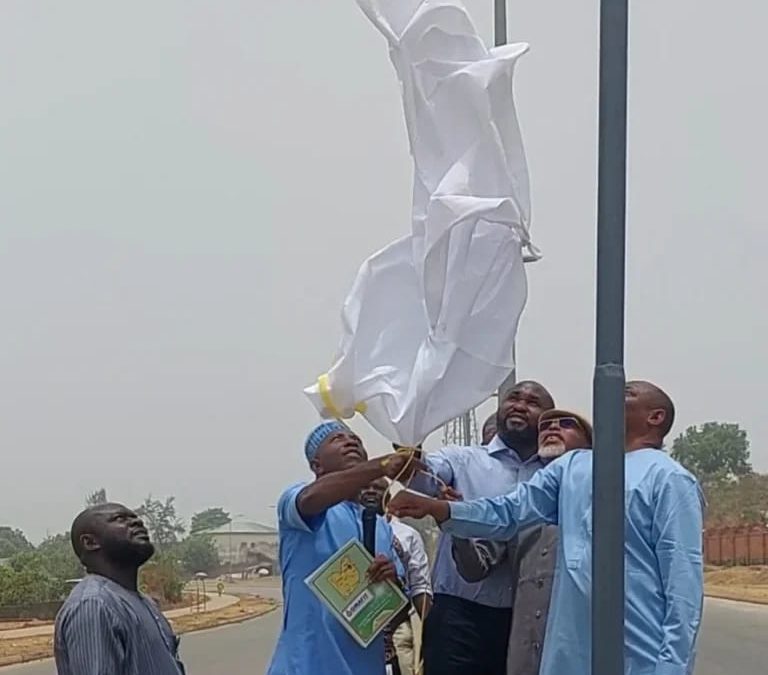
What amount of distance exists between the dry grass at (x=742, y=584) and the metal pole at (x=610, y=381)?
2257cm

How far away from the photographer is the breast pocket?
358 centimetres

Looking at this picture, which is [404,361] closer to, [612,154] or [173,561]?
[612,154]

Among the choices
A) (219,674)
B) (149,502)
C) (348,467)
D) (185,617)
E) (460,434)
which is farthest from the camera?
(185,617)

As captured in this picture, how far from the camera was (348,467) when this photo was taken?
13.7ft

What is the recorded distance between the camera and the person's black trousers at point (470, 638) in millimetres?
4430

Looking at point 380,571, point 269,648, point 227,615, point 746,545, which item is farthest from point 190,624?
point 380,571

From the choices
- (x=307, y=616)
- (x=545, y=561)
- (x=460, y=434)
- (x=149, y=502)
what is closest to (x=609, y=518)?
(x=545, y=561)

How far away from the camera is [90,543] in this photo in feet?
13.1

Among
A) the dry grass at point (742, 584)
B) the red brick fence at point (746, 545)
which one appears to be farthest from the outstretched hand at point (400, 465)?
the red brick fence at point (746, 545)

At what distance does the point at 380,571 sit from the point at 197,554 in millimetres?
13936

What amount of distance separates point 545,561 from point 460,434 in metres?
0.77

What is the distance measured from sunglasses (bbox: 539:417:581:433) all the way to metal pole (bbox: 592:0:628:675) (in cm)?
150

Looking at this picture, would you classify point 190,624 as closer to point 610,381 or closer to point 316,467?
point 316,467

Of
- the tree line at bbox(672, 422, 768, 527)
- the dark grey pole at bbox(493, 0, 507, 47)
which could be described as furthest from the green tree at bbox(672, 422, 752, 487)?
the dark grey pole at bbox(493, 0, 507, 47)
